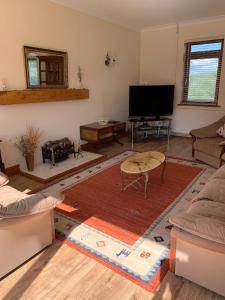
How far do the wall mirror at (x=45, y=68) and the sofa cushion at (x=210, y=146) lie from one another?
8.57ft

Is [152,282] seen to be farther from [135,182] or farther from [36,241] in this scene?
[135,182]

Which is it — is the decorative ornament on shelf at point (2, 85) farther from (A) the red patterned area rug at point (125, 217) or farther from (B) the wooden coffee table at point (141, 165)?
(B) the wooden coffee table at point (141, 165)

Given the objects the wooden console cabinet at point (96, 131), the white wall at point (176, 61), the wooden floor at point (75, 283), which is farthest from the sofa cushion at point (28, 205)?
the white wall at point (176, 61)

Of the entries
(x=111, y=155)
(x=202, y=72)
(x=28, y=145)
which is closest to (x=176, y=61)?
(x=202, y=72)

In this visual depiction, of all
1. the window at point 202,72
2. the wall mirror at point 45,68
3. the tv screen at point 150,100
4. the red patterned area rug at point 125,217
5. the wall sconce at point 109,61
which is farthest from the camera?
the tv screen at point 150,100

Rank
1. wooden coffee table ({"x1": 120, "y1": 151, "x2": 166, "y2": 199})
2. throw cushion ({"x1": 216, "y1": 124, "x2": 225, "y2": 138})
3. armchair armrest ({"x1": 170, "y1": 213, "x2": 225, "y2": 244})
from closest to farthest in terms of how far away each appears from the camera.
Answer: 1. armchair armrest ({"x1": 170, "y1": 213, "x2": 225, "y2": 244})
2. wooden coffee table ({"x1": 120, "y1": 151, "x2": 166, "y2": 199})
3. throw cushion ({"x1": 216, "y1": 124, "x2": 225, "y2": 138})

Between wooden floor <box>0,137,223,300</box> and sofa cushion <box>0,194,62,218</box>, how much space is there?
465mm

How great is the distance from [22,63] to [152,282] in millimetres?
3350

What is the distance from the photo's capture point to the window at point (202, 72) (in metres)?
5.21

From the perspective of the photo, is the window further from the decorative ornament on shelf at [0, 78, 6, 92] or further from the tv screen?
the decorative ornament on shelf at [0, 78, 6, 92]

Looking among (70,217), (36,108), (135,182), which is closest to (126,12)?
(36,108)

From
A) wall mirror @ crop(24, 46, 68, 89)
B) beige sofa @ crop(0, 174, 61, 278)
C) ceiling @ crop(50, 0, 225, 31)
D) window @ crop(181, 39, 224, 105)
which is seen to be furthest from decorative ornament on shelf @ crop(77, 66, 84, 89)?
beige sofa @ crop(0, 174, 61, 278)

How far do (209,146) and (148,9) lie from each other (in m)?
2.84

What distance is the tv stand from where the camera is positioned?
5590mm
